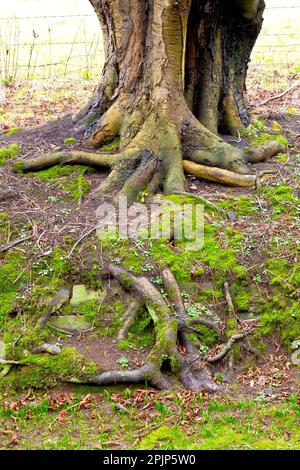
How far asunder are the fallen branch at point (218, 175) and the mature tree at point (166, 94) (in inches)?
0.7

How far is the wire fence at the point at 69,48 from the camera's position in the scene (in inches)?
577

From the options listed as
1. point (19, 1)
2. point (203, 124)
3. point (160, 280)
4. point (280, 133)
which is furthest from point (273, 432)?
point (19, 1)

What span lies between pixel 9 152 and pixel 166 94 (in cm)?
223

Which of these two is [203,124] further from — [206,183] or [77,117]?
[77,117]

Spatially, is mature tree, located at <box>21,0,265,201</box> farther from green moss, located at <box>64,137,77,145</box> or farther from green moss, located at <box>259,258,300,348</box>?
green moss, located at <box>259,258,300,348</box>

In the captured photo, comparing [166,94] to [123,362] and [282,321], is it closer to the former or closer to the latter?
[282,321]

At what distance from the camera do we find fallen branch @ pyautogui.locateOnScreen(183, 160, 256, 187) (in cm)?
736

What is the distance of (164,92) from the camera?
758 centimetres

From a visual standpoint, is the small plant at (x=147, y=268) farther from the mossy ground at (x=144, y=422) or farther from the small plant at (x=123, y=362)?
the mossy ground at (x=144, y=422)

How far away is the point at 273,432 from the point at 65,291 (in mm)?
2364

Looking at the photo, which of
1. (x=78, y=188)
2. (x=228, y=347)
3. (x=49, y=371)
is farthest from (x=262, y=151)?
(x=49, y=371)

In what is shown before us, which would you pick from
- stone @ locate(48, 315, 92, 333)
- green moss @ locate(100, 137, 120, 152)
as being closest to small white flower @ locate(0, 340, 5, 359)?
stone @ locate(48, 315, 92, 333)

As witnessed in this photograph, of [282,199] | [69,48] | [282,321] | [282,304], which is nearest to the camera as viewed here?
[282,321]

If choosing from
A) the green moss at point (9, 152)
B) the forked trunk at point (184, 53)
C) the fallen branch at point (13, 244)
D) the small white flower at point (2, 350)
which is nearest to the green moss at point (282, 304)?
the small white flower at point (2, 350)
